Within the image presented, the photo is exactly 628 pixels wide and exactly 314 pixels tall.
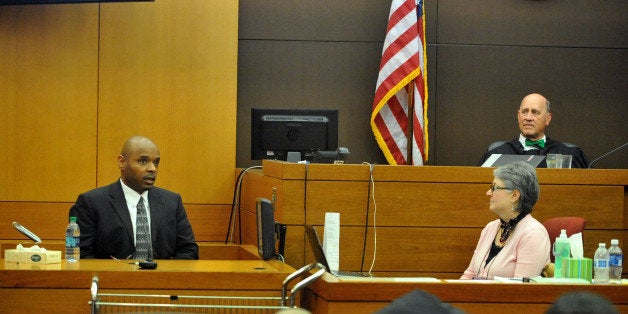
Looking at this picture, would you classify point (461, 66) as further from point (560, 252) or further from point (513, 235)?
point (560, 252)

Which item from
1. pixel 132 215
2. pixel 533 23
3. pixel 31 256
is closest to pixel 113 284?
pixel 31 256

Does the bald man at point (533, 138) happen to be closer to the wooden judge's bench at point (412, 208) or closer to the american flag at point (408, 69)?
the american flag at point (408, 69)

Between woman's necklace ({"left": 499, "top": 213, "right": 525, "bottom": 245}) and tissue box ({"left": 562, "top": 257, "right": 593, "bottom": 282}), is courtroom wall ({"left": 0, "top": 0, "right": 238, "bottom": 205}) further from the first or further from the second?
tissue box ({"left": 562, "top": 257, "right": 593, "bottom": 282})

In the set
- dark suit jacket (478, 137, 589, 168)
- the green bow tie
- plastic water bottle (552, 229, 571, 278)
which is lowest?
plastic water bottle (552, 229, 571, 278)

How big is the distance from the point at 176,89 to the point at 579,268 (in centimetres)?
363

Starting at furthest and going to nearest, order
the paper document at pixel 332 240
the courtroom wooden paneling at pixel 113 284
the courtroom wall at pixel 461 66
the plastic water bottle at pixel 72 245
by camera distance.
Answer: the courtroom wall at pixel 461 66 < the paper document at pixel 332 240 < the plastic water bottle at pixel 72 245 < the courtroom wooden paneling at pixel 113 284

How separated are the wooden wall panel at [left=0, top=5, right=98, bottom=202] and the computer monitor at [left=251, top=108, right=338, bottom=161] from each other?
154cm

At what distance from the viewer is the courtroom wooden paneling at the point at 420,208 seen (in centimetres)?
552

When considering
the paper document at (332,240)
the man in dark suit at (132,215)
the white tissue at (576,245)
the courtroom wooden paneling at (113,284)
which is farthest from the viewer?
the man in dark suit at (132,215)

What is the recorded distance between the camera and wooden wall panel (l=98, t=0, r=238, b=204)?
7.20 m

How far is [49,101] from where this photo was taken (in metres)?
7.16

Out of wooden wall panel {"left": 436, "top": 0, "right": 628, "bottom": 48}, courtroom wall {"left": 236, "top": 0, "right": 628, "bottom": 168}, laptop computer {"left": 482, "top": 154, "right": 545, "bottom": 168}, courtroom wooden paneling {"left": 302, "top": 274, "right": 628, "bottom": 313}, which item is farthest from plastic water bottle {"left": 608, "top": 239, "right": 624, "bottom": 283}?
wooden wall panel {"left": 436, "top": 0, "right": 628, "bottom": 48}

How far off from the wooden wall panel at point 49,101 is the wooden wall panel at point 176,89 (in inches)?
4.5

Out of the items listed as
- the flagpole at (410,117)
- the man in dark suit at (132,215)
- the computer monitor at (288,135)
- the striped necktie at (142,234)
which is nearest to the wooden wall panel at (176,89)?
the computer monitor at (288,135)
